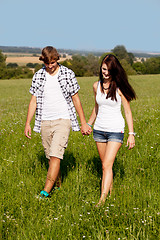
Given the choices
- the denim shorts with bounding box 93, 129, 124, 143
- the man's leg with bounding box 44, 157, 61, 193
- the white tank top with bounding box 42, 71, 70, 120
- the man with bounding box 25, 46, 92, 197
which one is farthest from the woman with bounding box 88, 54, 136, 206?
the man's leg with bounding box 44, 157, 61, 193

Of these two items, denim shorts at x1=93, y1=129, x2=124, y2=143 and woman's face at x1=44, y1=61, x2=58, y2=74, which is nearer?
denim shorts at x1=93, y1=129, x2=124, y2=143

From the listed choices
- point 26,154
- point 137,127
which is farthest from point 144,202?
point 137,127

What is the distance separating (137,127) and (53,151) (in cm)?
433

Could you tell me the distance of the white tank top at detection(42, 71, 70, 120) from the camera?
17.0ft

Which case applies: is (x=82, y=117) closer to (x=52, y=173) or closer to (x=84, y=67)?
(x=52, y=173)

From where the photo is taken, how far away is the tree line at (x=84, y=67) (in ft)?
309

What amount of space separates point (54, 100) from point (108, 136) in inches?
45.0

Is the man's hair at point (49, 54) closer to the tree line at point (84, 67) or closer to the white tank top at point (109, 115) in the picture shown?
the white tank top at point (109, 115)

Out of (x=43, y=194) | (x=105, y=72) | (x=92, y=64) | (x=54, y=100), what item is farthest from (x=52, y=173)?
(x=92, y=64)

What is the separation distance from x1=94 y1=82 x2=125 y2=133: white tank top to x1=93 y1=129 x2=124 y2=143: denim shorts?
2.1 inches

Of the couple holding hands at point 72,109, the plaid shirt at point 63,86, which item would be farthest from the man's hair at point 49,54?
the plaid shirt at point 63,86

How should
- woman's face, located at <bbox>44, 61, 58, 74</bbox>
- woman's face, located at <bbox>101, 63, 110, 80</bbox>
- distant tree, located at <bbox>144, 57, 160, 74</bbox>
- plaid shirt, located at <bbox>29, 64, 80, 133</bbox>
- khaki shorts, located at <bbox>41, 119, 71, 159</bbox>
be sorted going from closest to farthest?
woman's face, located at <bbox>101, 63, 110, 80</bbox> < woman's face, located at <bbox>44, 61, 58, 74</bbox> < khaki shorts, located at <bbox>41, 119, 71, 159</bbox> < plaid shirt, located at <bbox>29, 64, 80, 133</bbox> < distant tree, located at <bbox>144, 57, 160, 74</bbox>

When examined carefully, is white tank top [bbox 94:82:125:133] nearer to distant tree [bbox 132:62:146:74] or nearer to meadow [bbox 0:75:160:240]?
meadow [bbox 0:75:160:240]

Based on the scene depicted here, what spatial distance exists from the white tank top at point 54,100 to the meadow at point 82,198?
1.15m
